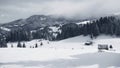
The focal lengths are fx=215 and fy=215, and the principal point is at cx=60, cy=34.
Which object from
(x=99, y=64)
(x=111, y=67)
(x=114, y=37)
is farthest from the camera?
(x=114, y=37)

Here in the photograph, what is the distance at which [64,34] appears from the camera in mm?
165250

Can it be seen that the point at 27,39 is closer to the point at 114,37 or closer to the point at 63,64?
the point at 114,37

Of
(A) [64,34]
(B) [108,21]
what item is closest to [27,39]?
(A) [64,34]

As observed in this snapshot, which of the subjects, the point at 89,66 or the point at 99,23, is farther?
the point at 99,23

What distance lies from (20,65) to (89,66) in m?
9.83

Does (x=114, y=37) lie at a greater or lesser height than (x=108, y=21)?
lesser

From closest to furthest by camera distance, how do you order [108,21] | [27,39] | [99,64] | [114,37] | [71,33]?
[99,64]
[114,37]
[108,21]
[71,33]
[27,39]

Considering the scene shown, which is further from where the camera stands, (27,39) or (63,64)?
(27,39)

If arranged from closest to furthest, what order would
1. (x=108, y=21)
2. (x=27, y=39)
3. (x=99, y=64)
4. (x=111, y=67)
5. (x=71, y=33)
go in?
(x=111, y=67) < (x=99, y=64) < (x=108, y=21) < (x=71, y=33) < (x=27, y=39)

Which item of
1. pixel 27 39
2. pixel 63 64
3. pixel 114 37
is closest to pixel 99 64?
pixel 63 64

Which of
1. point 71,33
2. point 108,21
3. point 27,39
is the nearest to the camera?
point 108,21

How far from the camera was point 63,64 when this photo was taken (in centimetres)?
3102

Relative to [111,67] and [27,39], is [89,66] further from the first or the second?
[27,39]

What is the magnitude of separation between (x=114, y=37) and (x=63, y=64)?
105 m
